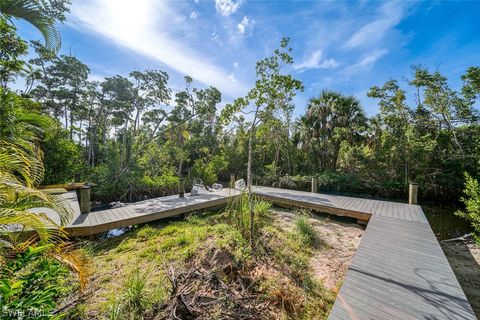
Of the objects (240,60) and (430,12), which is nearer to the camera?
(430,12)

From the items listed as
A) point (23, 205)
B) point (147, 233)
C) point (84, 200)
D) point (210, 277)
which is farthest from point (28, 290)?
point (84, 200)

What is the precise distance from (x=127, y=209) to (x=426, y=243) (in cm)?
780

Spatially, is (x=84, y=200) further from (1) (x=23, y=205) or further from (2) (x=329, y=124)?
(2) (x=329, y=124)

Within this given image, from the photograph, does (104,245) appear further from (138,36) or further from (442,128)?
(442,128)

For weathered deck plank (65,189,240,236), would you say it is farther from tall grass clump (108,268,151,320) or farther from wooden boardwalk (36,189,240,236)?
tall grass clump (108,268,151,320)

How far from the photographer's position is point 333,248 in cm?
457

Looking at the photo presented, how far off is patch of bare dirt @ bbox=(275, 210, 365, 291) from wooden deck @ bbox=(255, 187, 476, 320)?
479 millimetres


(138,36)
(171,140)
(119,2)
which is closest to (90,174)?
(171,140)

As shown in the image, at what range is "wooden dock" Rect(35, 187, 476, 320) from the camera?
7.41 ft

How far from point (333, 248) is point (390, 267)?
1.50 meters

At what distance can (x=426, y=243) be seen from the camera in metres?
3.98

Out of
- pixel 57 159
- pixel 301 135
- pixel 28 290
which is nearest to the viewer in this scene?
pixel 28 290

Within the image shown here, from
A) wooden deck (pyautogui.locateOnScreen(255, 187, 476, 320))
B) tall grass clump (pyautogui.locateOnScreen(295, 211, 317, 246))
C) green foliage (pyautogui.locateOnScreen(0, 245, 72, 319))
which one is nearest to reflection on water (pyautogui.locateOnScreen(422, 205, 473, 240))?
wooden deck (pyautogui.locateOnScreen(255, 187, 476, 320))

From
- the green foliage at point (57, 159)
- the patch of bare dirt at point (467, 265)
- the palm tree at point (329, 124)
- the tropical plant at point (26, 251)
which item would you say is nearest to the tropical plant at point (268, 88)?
the tropical plant at point (26, 251)
